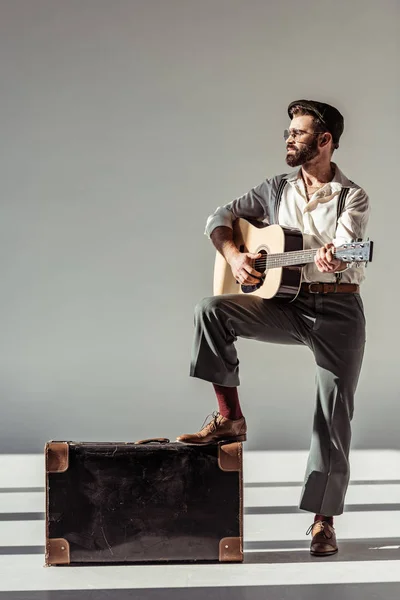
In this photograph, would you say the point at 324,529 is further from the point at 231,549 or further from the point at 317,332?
the point at 317,332

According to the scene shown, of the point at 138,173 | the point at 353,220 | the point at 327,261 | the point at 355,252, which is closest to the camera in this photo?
the point at 355,252

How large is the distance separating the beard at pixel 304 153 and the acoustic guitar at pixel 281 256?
A: 0.29 m

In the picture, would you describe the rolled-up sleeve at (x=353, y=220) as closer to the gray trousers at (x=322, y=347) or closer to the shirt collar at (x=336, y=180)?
the shirt collar at (x=336, y=180)

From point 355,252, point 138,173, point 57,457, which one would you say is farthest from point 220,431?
point 138,173

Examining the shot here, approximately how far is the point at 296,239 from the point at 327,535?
3.76 feet

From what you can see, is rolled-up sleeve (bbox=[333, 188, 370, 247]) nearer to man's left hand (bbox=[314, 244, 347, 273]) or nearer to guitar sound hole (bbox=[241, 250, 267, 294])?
man's left hand (bbox=[314, 244, 347, 273])

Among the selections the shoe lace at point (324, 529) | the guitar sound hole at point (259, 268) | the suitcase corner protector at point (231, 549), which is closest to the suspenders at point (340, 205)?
the guitar sound hole at point (259, 268)

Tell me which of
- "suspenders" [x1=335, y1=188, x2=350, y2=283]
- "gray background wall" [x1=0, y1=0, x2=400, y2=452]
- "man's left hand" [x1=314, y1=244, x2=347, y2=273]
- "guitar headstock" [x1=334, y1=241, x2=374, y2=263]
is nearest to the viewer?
"guitar headstock" [x1=334, y1=241, x2=374, y2=263]

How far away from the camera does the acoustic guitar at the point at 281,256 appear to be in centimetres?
307

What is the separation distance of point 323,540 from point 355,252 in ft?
3.70

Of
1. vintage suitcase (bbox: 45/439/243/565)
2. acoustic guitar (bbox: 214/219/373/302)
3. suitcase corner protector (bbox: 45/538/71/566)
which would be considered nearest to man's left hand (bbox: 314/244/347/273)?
acoustic guitar (bbox: 214/219/373/302)

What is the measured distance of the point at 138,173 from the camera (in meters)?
6.29

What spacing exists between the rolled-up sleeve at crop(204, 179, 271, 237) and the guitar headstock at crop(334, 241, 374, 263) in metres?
0.65

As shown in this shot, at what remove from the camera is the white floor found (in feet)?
9.34
